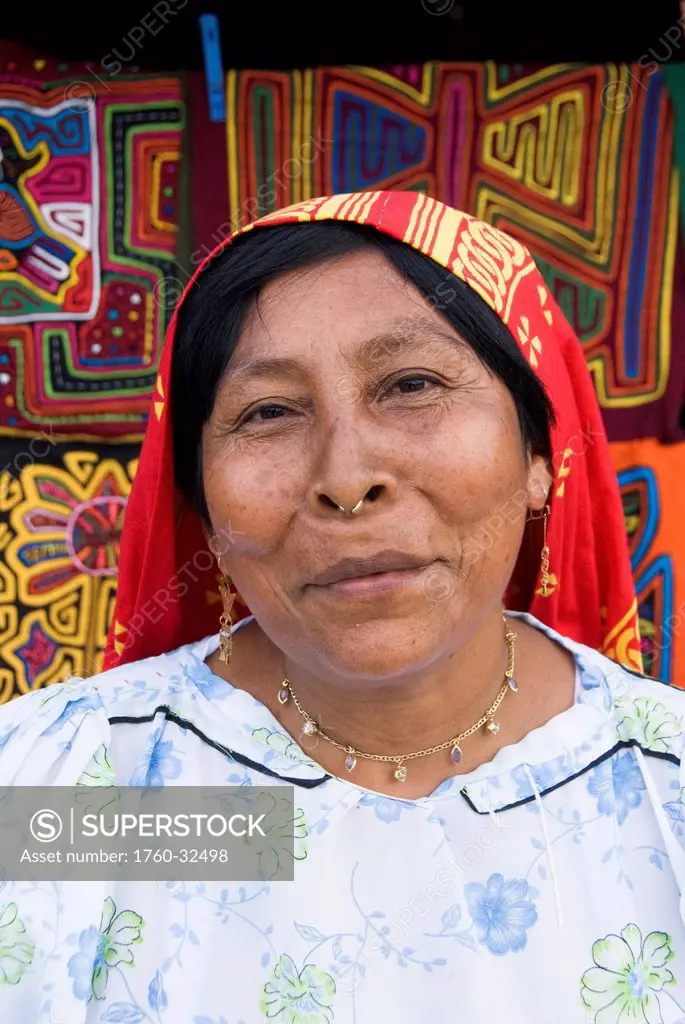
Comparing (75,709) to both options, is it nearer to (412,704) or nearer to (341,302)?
(412,704)

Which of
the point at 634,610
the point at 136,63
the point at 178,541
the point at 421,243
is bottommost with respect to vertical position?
the point at 634,610

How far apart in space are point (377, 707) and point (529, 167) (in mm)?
1574

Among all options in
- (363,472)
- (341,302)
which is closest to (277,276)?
(341,302)

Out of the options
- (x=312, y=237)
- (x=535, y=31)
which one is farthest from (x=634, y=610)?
(x=535, y=31)

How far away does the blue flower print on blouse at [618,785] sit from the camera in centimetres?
155

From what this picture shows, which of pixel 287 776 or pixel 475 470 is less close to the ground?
pixel 475 470

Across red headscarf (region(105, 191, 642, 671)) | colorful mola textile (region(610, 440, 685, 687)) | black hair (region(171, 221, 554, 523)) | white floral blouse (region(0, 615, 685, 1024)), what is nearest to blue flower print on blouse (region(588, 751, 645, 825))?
white floral blouse (region(0, 615, 685, 1024))

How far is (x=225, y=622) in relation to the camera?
5.70ft

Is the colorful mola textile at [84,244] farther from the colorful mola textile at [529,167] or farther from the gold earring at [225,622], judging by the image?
the gold earring at [225,622]

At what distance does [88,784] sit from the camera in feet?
5.13

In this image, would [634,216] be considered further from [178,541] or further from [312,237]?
[178,541]

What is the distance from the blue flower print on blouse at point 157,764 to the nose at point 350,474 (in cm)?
51

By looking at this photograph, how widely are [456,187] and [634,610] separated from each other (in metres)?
1.22

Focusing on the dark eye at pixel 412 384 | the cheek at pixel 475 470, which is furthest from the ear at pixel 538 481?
the dark eye at pixel 412 384
